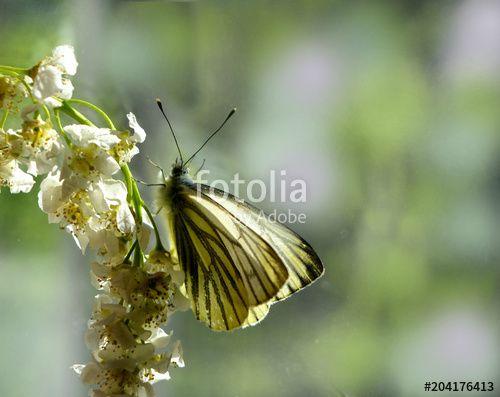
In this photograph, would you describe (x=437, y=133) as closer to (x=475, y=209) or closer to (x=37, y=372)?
(x=475, y=209)

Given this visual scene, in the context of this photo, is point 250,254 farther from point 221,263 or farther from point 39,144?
point 39,144

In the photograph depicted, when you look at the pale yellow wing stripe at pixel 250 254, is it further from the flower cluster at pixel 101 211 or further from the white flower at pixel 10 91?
the white flower at pixel 10 91

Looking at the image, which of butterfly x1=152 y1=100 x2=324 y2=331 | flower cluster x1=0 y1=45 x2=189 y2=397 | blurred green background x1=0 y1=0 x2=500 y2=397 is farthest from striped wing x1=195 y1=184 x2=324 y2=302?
blurred green background x1=0 y1=0 x2=500 y2=397

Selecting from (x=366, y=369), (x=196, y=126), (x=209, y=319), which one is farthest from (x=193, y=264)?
(x=366, y=369)

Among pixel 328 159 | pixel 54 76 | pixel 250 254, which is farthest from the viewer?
pixel 328 159

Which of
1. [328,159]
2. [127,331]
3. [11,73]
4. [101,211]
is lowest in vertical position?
[127,331]

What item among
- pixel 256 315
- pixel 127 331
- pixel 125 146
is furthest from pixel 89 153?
pixel 256 315
